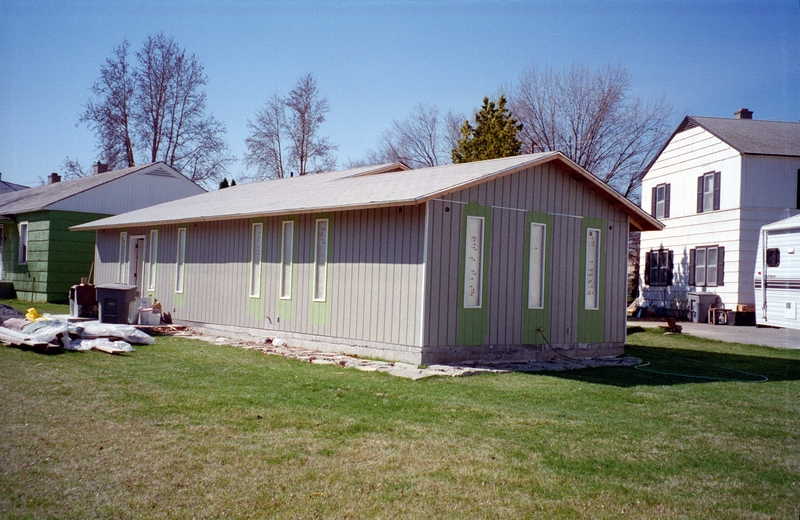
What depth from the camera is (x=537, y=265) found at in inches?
546

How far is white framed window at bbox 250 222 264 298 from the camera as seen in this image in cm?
1600

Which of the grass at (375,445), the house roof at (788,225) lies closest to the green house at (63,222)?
the grass at (375,445)

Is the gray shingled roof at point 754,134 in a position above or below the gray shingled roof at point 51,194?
above

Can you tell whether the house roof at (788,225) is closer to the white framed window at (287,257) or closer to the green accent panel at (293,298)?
the green accent panel at (293,298)

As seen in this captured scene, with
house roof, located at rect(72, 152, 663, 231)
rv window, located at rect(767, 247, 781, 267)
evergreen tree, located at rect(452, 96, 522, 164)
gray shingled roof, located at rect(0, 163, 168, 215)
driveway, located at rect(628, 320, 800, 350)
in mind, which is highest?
evergreen tree, located at rect(452, 96, 522, 164)

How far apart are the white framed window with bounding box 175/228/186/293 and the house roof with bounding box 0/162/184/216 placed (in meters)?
9.75

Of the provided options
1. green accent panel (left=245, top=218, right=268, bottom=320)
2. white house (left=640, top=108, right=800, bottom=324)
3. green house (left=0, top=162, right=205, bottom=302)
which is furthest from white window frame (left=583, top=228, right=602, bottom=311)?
green house (left=0, top=162, right=205, bottom=302)

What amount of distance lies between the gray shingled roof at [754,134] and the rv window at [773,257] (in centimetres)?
825

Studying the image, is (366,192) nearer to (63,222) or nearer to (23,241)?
(63,222)

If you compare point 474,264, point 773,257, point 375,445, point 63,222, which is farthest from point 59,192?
point 375,445

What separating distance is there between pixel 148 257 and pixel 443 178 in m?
10.3

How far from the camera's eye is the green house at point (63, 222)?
25984mm

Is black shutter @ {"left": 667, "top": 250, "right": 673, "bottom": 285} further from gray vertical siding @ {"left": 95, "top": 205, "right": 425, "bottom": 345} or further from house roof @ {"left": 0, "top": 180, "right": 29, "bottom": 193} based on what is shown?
house roof @ {"left": 0, "top": 180, "right": 29, "bottom": 193}

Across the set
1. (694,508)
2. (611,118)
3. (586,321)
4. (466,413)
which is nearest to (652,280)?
(611,118)
